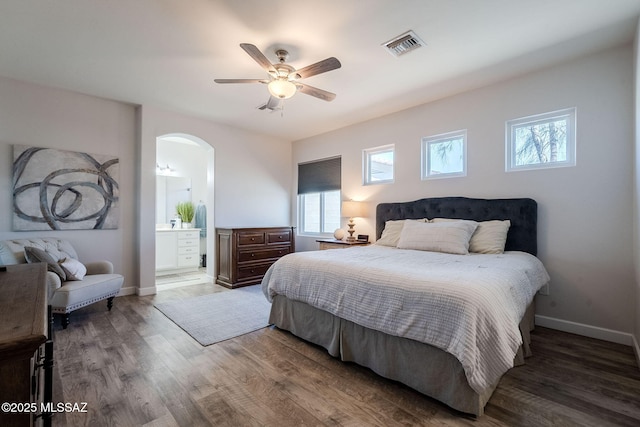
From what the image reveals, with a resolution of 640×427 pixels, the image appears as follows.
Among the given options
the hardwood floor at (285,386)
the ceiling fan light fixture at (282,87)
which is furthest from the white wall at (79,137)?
the ceiling fan light fixture at (282,87)

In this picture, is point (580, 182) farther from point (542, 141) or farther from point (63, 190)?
point (63, 190)

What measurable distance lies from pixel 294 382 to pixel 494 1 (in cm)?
308

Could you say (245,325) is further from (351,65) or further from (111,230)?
(351,65)

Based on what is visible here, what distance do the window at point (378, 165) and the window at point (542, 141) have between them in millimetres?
1551

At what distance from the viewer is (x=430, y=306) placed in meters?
1.69

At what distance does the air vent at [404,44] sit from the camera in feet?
8.19

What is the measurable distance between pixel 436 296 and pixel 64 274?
11.8 ft

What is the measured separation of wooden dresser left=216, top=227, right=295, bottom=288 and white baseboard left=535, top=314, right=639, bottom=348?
12.4ft

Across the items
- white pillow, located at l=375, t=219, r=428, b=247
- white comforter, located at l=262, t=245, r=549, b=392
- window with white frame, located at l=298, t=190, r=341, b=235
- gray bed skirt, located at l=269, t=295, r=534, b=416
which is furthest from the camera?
window with white frame, located at l=298, t=190, r=341, b=235

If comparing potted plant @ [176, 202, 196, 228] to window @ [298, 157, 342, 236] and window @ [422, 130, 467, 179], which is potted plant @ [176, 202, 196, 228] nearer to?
window @ [298, 157, 342, 236]

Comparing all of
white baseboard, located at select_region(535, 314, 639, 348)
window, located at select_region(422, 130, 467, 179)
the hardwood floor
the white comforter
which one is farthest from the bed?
window, located at select_region(422, 130, 467, 179)

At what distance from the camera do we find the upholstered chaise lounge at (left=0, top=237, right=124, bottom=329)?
2.80 metres

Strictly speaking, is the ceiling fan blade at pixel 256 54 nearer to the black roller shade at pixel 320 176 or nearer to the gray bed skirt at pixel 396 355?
the gray bed skirt at pixel 396 355

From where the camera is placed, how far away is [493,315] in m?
1.57
